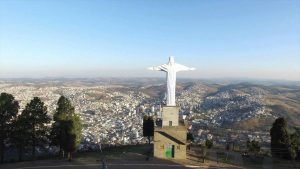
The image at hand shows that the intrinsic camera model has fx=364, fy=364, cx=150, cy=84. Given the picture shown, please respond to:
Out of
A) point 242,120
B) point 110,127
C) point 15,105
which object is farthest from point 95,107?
point 15,105

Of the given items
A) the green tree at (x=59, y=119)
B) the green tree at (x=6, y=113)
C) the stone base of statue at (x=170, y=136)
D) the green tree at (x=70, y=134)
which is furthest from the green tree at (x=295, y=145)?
the green tree at (x=6, y=113)

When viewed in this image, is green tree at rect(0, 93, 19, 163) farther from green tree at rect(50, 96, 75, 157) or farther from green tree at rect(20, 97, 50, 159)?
green tree at rect(50, 96, 75, 157)

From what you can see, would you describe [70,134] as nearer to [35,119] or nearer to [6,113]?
[35,119]

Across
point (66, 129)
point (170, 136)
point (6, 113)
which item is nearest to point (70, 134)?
point (66, 129)

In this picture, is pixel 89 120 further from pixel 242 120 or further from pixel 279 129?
pixel 279 129

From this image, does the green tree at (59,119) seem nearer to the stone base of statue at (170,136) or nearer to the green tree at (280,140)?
the stone base of statue at (170,136)

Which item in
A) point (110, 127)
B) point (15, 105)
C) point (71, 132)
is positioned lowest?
point (110, 127)

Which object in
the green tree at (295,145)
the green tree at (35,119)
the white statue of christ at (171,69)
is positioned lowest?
the green tree at (295,145)
